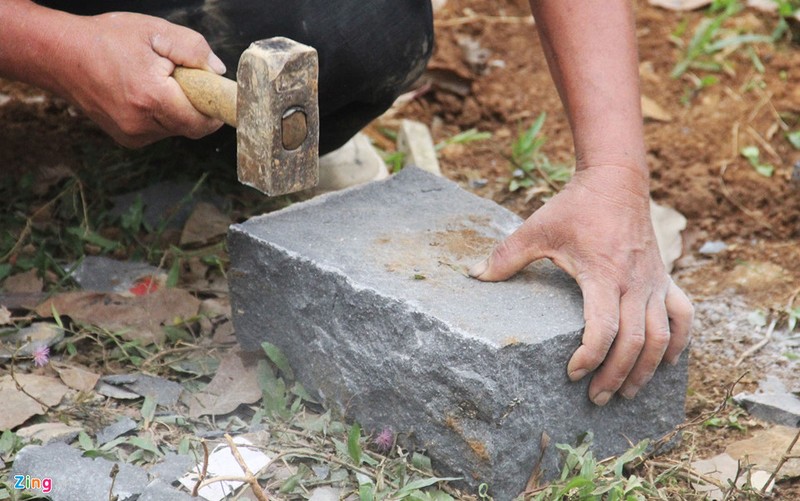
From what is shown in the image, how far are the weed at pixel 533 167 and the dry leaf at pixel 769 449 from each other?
1.06 metres

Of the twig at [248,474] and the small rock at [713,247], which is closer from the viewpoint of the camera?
the twig at [248,474]

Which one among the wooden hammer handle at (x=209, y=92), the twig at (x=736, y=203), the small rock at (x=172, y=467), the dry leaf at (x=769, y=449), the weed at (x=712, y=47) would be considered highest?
the wooden hammer handle at (x=209, y=92)

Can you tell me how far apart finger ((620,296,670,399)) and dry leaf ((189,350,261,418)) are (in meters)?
0.80

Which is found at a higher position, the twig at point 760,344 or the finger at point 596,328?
the finger at point 596,328

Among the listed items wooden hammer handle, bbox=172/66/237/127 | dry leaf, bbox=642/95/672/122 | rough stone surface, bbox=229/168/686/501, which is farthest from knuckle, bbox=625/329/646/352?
dry leaf, bbox=642/95/672/122

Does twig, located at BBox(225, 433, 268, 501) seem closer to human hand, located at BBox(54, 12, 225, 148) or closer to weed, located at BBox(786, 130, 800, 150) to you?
human hand, located at BBox(54, 12, 225, 148)

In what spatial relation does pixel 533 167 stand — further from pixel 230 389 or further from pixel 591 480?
pixel 591 480

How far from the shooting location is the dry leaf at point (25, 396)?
209cm

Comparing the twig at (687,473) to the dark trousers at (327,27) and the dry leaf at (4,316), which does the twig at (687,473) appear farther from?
the dry leaf at (4,316)

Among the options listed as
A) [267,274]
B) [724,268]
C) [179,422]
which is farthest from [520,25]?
[179,422]

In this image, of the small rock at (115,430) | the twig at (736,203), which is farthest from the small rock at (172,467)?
the twig at (736,203)

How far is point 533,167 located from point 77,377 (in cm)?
159

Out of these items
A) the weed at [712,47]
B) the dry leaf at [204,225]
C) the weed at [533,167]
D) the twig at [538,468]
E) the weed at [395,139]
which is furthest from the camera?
the weed at [712,47]

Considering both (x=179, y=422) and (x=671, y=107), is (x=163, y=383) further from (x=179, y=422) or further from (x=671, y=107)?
(x=671, y=107)
